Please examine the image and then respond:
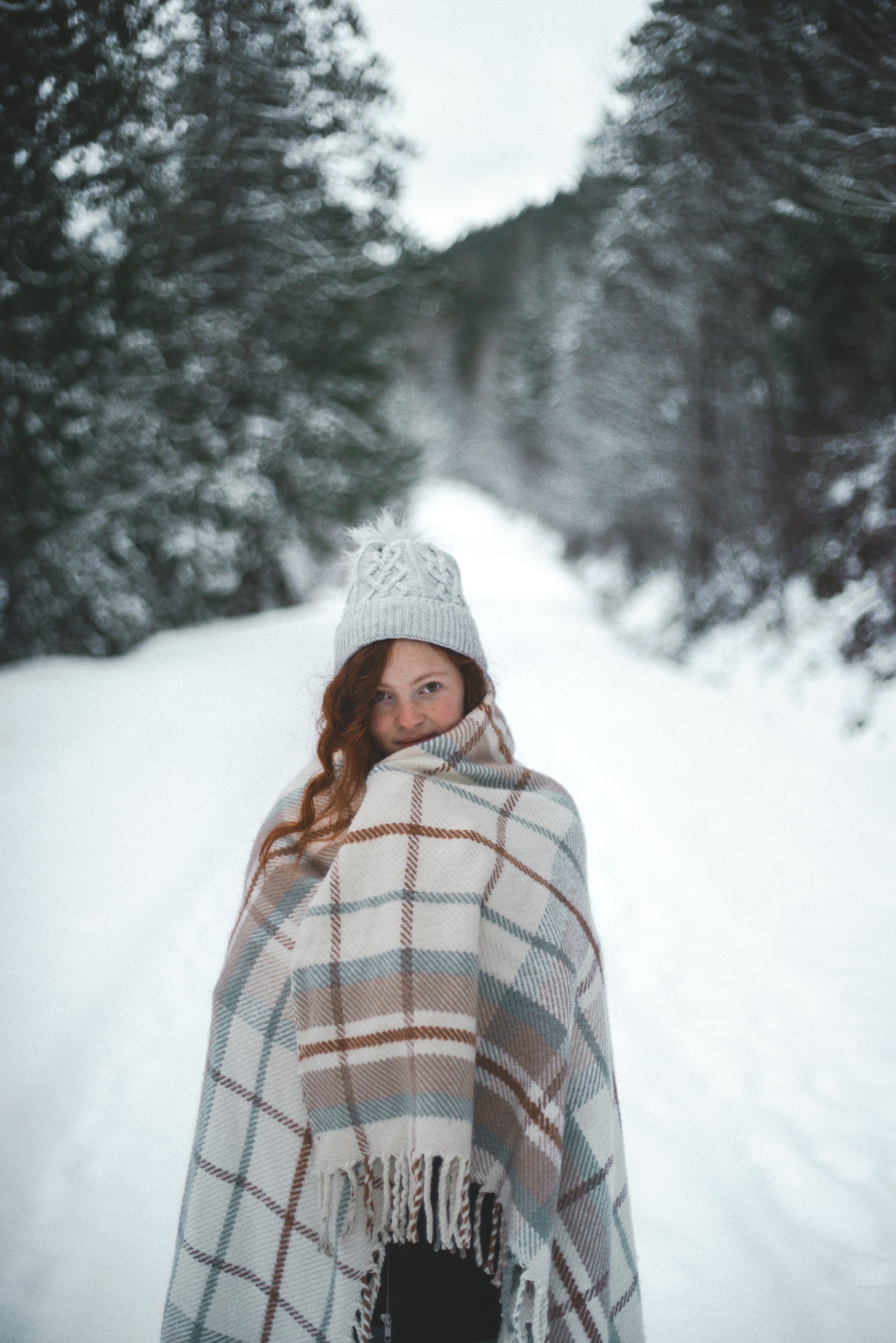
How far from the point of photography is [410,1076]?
1.21 meters

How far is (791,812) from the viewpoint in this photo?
17.3ft

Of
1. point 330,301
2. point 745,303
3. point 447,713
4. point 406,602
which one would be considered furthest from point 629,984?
point 330,301

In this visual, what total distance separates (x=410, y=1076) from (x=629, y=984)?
2.54 metres

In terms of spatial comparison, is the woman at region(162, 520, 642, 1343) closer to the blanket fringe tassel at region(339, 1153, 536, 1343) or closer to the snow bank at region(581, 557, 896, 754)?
the blanket fringe tassel at region(339, 1153, 536, 1343)

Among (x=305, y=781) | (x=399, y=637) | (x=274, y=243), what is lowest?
(x=305, y=781)

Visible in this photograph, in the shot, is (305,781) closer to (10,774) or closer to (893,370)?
(10,774)

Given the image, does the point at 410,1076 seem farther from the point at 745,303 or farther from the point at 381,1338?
the point at 745,303

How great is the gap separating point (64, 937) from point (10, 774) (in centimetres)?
192

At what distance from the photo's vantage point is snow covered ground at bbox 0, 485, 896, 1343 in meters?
2.12

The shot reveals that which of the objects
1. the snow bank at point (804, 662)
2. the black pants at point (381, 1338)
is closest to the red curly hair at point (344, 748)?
the black pants at point (381, 1338)

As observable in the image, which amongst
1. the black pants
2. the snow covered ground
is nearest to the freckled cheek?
the snow covered ground

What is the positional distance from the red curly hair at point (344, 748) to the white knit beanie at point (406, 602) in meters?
0.04

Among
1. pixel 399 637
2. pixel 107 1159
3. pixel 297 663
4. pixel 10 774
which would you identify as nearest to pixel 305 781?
pixel 399 637

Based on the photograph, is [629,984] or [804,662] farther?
[804,662]
